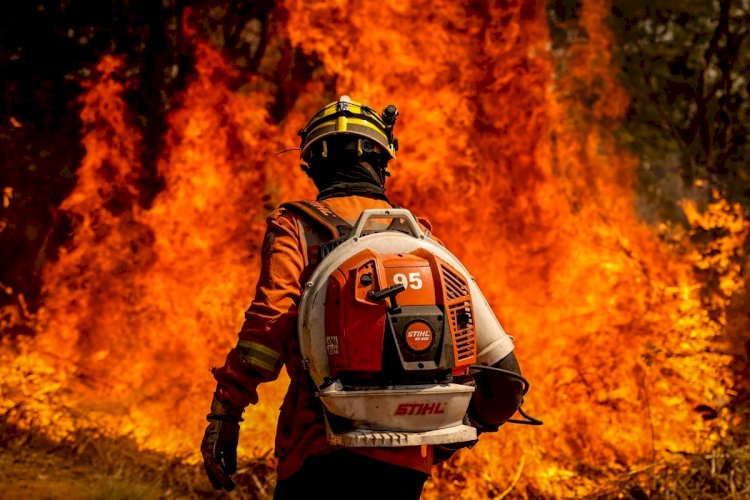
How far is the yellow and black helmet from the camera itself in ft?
9.74

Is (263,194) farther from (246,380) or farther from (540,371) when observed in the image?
(246,380)

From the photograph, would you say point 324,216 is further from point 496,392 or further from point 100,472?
point 100,472

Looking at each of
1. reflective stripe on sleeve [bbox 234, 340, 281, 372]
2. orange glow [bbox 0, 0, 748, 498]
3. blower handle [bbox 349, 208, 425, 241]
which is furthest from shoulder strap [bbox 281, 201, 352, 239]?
orange glow [bbox 0, 0, 748, 498]

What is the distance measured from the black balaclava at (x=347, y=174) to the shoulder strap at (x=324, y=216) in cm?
18

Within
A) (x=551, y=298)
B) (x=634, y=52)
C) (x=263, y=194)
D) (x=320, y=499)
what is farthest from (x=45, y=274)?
(x=634, y=52)

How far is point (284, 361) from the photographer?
264 cm

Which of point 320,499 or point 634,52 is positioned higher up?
point 634,52

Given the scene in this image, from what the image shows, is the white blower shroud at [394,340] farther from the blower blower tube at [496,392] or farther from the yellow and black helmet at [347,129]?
the yellow and black helmet at [347,129]

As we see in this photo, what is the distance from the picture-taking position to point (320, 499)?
2486 millimetres

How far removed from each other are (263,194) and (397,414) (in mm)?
6898

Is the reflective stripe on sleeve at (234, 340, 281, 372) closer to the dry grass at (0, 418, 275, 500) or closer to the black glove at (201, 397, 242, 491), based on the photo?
the black glove at (201, 397, 242, 491)

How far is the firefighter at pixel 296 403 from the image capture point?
247 centimetres

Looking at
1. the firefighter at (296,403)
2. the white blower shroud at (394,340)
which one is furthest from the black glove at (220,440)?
the white blower shroud at (394,340)

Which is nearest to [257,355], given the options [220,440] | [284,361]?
[284,361]
